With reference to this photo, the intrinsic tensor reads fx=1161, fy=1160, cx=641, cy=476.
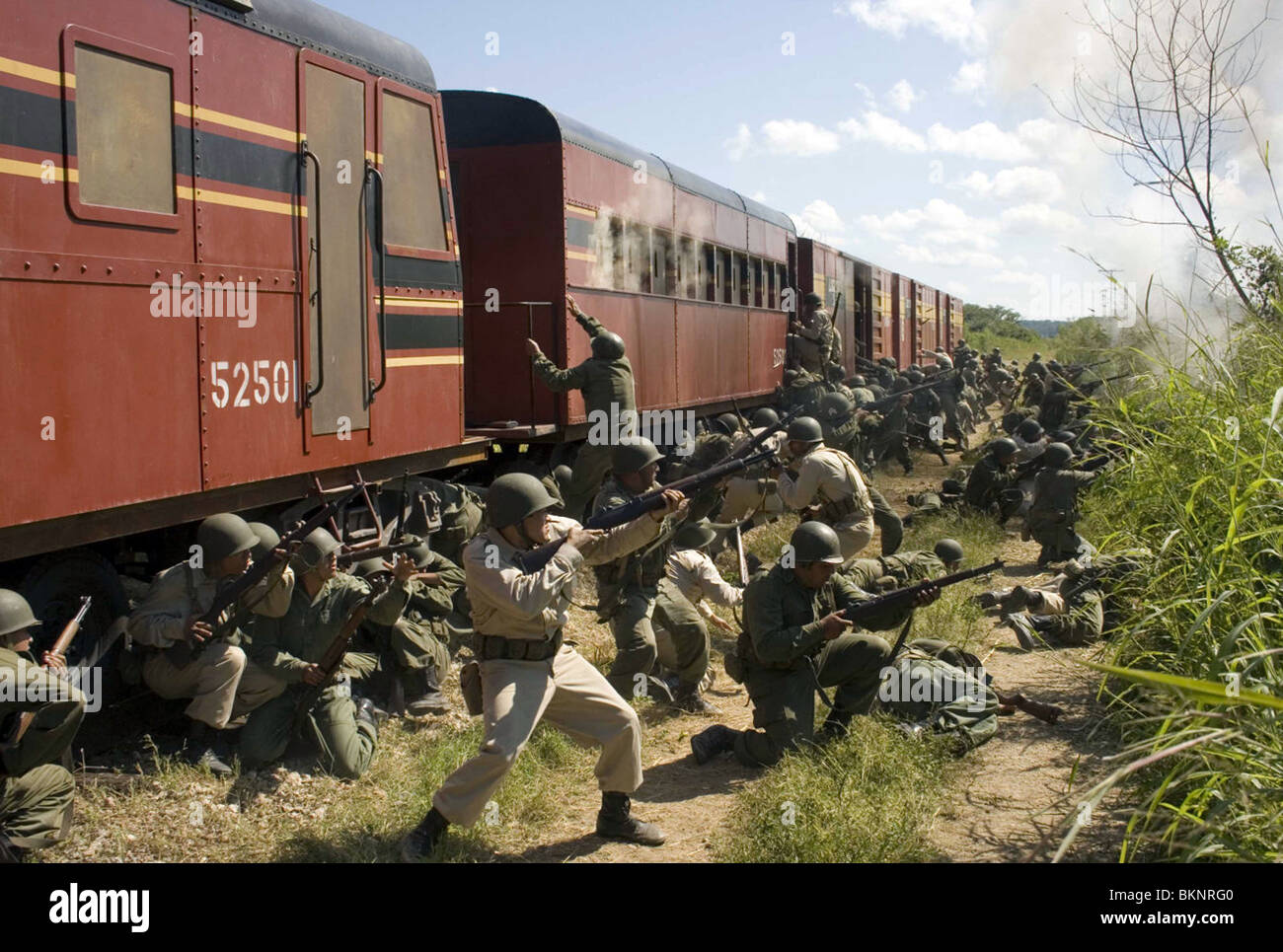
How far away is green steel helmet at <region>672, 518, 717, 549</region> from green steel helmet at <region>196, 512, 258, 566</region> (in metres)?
3.18

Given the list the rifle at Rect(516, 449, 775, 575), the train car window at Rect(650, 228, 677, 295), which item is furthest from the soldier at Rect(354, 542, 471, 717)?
the train car window at Rect(650, 228, 677, 295)

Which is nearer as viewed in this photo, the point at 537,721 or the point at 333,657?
the point at 537,721

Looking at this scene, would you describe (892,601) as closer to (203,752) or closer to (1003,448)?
(203,752)

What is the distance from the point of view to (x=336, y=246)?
6.54 meters

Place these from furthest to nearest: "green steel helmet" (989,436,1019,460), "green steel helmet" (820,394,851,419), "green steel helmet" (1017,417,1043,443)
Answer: "green steel helmet" (1017,417,1043,443), "green steel helmet" (989,436,1019,460), "green steel helmet" (820,394,851,419)

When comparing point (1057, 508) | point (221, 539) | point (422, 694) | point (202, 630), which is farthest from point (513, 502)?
point (1057, 508)

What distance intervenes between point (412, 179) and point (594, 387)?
265cm

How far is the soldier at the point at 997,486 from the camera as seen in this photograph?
1295 centimetres

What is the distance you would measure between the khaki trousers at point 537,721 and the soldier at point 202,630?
1389 mm

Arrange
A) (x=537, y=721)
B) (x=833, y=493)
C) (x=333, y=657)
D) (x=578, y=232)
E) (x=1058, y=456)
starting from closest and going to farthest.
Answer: (x=537, y=721) < (x=333, y=657) < (x=833, y=493) < (x=578, y=232) < (x=1058, y=456)

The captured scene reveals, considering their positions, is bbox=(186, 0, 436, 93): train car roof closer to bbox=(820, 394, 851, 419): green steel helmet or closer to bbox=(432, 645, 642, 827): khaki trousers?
bbox=(432, 645, 642, 827): khaki trousers

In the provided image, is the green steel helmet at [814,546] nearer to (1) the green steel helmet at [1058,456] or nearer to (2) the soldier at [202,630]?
(2) the soldier at [202,630]

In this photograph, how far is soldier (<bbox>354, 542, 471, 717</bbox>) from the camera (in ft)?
22.2

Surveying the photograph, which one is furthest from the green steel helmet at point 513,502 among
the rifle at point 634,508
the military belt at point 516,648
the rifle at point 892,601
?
the rifle at point 892,601
